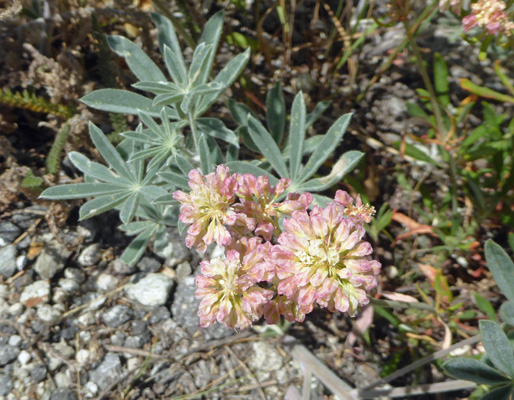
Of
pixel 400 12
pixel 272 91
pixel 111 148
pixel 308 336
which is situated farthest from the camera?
pixel 308 336

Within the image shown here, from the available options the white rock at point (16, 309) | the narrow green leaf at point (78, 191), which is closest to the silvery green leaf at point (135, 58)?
the narrow green leaf at point (78, 191)

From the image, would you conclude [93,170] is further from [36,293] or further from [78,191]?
[36,293]

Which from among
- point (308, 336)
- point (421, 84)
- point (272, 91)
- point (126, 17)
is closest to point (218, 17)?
point (272, 91)

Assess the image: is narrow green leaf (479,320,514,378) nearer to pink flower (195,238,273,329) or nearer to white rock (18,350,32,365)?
pink flower (195,238,273,329)

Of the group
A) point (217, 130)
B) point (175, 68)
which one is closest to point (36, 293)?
point (217, 130)

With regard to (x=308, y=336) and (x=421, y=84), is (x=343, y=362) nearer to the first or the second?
(x=308, y=336)

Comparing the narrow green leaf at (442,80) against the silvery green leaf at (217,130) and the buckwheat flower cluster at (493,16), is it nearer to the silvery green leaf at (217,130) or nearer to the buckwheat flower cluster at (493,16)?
the buckwheat flower cluster at (493,16)
